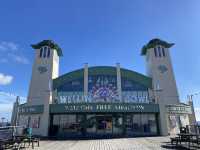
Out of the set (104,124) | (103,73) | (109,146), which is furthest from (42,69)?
(109,146)

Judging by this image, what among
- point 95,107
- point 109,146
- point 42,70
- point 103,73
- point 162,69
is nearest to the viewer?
point 109,146

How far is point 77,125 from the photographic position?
886 inches

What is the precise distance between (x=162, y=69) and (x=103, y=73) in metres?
10.8

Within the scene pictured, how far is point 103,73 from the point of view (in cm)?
2895

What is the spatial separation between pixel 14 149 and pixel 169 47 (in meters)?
30.4

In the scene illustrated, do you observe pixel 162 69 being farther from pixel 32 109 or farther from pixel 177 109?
pixel 32 109

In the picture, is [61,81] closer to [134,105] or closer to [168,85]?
[134,105]

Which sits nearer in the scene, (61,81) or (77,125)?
(77,125)

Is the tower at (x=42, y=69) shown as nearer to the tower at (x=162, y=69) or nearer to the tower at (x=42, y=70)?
the tower at (x=42, y=70)

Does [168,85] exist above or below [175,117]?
above

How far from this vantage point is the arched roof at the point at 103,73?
28.5 meters

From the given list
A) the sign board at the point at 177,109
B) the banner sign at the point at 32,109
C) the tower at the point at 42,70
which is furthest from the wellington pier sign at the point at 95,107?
the sign board at the point at 177,109

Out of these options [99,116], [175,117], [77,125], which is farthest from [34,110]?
[175,117]

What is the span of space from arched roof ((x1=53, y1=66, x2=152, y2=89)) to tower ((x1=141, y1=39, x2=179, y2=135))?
69.8 inches
